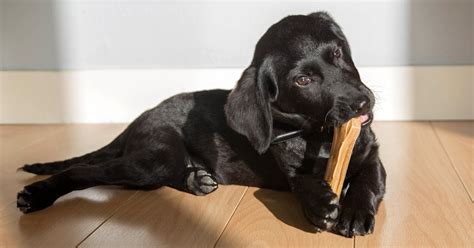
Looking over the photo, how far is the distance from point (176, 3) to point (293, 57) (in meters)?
1.78

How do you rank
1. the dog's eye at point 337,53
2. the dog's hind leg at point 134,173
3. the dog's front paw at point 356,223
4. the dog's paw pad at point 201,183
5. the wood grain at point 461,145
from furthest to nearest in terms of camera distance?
the wood grain at point 461,145 < the dog's paw pad at point 201,183 < the dog's hind leg at point 134,173 < the dog's eye at point 337,53 < the dog's front paw at point 356,223

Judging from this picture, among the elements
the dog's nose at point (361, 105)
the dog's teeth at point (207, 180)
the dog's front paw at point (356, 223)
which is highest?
the dog's nose at point (361, 105)

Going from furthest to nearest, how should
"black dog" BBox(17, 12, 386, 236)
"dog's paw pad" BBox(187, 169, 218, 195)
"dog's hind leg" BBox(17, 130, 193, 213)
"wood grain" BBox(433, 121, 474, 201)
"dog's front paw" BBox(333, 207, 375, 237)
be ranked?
"wood grain" BBox(433, 121, 474, 201) < "dog's paw pad" BBox(187, 169, 218, 195) < "dog's hind leg" BBox(17, 130, 193, 213) < "black dog" BBox(17, 12, 386, 236) < "dog's front paw" BBox(333, 207, 375, 237)

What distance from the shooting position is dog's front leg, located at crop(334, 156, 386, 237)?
6.64ft

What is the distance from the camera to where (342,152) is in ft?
7.09

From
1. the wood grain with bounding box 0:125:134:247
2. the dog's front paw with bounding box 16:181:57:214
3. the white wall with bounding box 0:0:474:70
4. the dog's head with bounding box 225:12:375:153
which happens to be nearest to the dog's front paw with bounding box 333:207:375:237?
the dog's head with bounding box 225:12:375:153

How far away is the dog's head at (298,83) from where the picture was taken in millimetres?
2170

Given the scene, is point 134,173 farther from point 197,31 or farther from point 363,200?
point 197,31

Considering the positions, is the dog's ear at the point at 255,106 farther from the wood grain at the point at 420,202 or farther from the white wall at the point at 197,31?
the white wall at the point at 197,31

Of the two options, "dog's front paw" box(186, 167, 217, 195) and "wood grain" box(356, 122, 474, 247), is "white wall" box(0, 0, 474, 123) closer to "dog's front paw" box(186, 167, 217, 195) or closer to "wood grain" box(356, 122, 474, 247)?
"wood grain" box(356, 122, 474, 247)

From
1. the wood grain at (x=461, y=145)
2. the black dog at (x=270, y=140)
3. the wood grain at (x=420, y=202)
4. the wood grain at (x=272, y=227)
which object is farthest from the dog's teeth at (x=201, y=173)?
the wood grain at (x=461, y=145)

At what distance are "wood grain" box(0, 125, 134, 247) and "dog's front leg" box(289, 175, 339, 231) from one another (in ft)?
2.11

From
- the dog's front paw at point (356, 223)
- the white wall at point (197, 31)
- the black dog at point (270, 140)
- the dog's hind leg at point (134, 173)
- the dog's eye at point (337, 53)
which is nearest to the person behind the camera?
the dog's front paw at point (356, 223)

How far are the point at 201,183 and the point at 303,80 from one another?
1.92 feet
